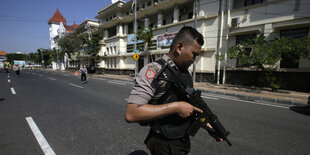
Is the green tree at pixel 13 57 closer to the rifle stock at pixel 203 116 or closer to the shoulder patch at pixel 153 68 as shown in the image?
the shoulder patch at pixel 153 68

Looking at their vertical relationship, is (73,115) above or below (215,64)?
below

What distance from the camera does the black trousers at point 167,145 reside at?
120 centimetres

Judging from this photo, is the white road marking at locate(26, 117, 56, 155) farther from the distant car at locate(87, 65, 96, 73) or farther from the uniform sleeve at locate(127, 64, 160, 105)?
the distant car at locate(87, 65, 96, 73)

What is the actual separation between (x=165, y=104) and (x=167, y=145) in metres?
0.42

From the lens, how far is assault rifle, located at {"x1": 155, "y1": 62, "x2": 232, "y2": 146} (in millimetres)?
1103

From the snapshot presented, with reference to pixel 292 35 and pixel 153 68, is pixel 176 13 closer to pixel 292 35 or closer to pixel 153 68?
pixel 292 35

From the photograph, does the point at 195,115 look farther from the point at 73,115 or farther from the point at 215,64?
the point at 215,64

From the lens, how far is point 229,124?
12.2 ft

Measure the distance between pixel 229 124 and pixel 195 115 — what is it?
10.2 feet

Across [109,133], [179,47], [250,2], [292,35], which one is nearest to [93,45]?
[250,2]

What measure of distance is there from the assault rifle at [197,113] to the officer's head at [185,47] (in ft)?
0.61

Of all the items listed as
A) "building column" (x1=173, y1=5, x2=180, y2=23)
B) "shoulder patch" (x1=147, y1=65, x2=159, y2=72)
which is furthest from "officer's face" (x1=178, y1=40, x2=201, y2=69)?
"building column" (x1=173, y1=5, x2=180, y2=23)

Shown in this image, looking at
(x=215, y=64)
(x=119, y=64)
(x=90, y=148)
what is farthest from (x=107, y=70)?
(x=90, y=148)

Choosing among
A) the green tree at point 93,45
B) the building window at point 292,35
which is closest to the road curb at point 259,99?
the building window at point 292,35
